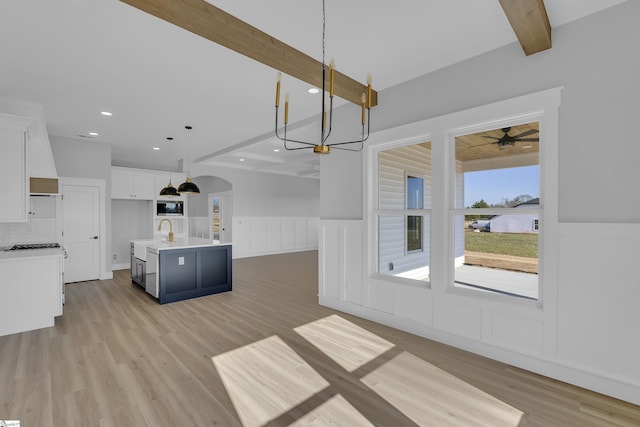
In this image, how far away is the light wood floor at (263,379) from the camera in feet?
6.46

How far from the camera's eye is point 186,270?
4.79 meters

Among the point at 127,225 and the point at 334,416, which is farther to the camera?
the point at 127,225

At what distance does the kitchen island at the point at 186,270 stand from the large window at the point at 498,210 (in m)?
3.82

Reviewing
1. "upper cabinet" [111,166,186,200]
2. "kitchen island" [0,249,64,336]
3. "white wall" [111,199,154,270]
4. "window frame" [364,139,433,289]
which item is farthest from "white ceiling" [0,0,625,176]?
"white wall" [111,199,154,270]

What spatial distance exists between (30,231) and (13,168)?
2.64 m

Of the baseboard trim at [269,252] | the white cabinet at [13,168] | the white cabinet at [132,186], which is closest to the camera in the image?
the white cabinet at [13,168]

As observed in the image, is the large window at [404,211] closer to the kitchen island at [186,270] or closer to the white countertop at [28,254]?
the kitchen island at [186,270]

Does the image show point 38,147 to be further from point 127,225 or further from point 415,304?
point 415,304

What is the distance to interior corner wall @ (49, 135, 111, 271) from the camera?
568 centimetres

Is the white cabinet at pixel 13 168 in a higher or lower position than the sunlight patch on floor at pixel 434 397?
higher

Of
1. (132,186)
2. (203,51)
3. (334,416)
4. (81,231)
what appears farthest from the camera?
(132,186)

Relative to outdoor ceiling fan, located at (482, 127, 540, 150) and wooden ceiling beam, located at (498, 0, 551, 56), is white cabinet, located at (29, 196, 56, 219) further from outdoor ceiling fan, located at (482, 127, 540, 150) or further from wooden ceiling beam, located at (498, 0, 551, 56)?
wooden ceiling beam, located at (498, 0, 551, 56)

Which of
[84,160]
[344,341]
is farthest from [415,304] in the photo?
[84,160]

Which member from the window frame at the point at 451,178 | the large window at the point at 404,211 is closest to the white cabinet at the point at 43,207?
the window frame at the point at 451,178
